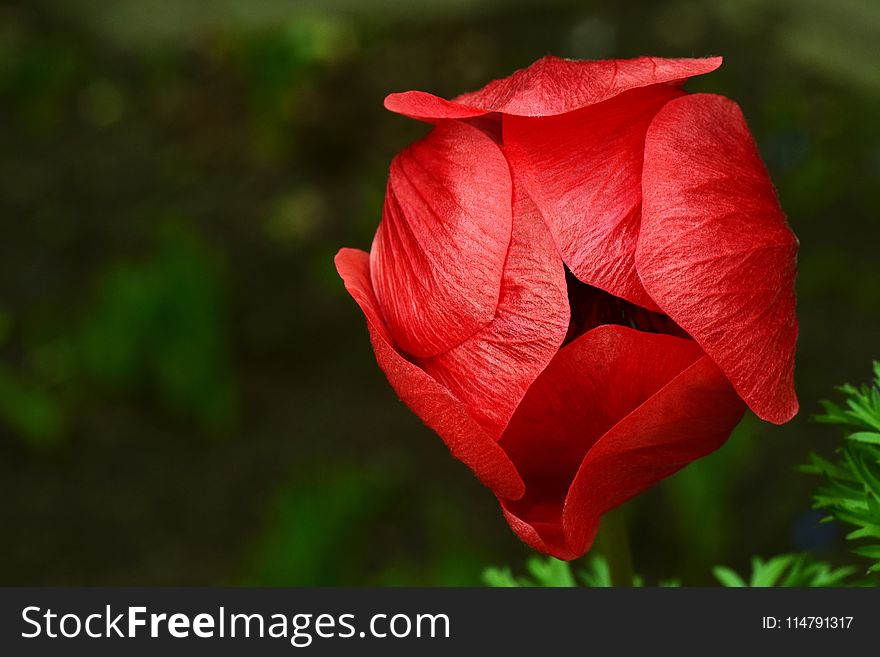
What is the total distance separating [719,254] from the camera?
0.46 metres

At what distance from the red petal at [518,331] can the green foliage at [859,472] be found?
16 centimetres

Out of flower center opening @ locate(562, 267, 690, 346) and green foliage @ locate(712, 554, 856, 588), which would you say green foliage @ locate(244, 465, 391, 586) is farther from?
flower center opening @ locate(562, 267, 690, 346)

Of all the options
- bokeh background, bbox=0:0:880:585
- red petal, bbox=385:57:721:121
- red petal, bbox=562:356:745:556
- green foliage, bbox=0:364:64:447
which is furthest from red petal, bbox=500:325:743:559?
green foliage, bbox=0:364:64:447

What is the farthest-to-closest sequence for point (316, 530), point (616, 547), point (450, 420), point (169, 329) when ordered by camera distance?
point (169, 329)
point (316, 530)
point (616, 547)
point (450, 420)

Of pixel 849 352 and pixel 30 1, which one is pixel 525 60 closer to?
pixel 849 352

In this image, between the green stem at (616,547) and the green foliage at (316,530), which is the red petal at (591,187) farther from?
the green foliage at (316,530)

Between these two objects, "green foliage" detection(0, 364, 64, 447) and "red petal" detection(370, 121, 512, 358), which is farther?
"green foliage" detection(0, 364, 64, 447)

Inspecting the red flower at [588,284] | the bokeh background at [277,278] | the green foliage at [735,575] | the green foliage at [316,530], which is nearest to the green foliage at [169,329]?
the bokeh background at [277,278]

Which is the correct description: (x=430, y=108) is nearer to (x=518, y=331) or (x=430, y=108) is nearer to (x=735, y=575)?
(x=518, y=331)

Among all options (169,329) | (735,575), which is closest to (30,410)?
(169,329)

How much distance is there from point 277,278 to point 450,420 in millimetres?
1723

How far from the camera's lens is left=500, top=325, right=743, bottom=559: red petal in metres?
0.46

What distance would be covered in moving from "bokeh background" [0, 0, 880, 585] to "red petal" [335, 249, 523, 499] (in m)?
0.85

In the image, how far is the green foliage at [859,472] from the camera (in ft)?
1.72
